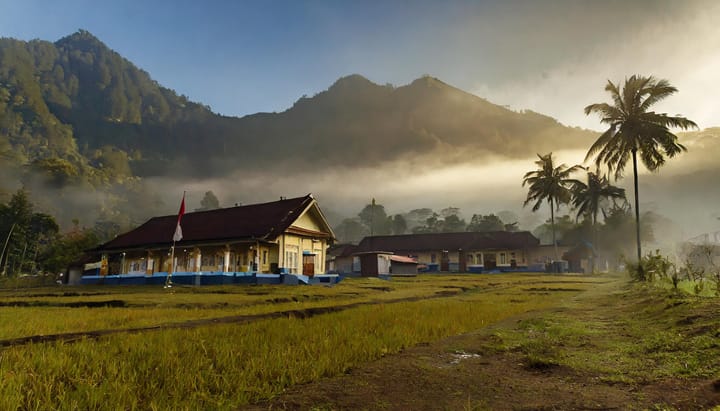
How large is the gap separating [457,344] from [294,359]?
9.39 feet

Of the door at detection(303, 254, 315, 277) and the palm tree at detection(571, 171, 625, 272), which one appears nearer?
the door at detection(303, 254, 315, 277)

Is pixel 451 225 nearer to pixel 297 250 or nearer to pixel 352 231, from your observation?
pixel 352 231

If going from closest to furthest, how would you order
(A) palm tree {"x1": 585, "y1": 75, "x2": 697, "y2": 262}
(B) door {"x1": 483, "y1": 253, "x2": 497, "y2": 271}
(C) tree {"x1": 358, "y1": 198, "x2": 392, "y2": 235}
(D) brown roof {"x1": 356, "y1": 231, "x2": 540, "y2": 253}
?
(A) palm tree {"x1": 585, "y1": 75, "x2": 697, "y2": 262}, (D) brown roof {"x1": 356, "y1": 231, "x2": 540, "y2": 253}, (B) door {"x1": 483, "y1": 253, "x2": 497, "y2": 271}, (C) tree {"x1": 358, "y1": 198, "x2": 392, "y2": 235}

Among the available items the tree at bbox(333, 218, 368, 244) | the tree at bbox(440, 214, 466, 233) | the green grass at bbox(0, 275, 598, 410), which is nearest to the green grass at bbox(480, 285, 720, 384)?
the green grass at bbox(0, 275, 598, 410)

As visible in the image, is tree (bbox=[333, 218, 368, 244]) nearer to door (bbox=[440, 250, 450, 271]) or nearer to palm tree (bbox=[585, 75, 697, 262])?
door (bbox=[440, 250, 450, 271])

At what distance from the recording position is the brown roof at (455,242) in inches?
2335

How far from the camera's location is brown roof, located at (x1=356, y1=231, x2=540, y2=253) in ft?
195

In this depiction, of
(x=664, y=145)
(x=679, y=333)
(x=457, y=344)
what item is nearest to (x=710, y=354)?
(x=679, y=333)

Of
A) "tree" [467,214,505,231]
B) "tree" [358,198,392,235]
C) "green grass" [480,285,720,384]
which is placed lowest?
"green grass" [480,285,720,384]

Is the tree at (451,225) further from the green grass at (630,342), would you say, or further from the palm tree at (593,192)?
the green grass at (630,342)

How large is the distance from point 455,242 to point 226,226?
1601 inches

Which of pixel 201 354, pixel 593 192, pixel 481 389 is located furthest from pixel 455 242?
pixel 481 389

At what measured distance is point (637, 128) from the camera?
28.2m

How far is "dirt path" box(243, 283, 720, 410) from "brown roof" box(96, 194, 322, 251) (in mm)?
22173
